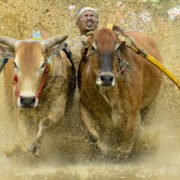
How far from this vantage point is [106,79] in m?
7.00

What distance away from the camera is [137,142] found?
8594 mm

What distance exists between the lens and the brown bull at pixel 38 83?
7.02m

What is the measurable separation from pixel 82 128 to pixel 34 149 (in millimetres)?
1215

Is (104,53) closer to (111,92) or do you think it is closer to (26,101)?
(111,92)

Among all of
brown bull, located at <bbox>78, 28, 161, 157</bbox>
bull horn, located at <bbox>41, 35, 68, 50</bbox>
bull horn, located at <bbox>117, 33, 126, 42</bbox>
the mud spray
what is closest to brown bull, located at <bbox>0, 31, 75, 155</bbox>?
bull horn, located at <bbox>41, 35, 68, 50</bbox>

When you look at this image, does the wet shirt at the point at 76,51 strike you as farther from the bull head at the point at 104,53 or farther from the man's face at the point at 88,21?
the bull head at the point at 104,53

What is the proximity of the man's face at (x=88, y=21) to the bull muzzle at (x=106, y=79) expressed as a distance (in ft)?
6.47

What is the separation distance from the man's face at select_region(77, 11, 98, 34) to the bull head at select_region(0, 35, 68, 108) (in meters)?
1.50

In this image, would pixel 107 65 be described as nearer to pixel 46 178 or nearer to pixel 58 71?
pixel 58 71

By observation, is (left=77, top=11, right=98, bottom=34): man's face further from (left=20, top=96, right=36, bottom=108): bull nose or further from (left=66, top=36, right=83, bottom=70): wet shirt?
(left=20, top=96, right=36, bottom=108): bull nose

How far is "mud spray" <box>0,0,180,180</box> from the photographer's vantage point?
7531 mm

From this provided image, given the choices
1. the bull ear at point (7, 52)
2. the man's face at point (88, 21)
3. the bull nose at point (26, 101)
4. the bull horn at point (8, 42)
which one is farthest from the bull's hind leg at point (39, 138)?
the man's face at point (88, 21)

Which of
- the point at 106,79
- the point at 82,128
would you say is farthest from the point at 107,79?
the point at 82,128

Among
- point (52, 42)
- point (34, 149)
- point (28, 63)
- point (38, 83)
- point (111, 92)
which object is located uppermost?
point (52, 42)
